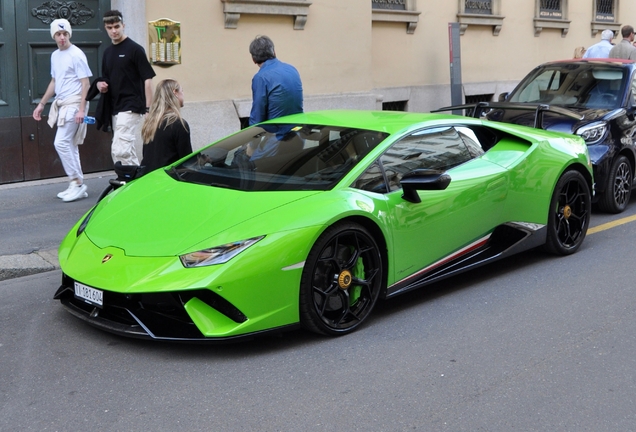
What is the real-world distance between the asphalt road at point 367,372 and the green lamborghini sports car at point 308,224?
0.21 m

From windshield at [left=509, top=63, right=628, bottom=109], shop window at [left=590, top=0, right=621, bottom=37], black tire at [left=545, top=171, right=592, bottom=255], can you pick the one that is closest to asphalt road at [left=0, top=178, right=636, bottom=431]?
black tire at [left=545, top=171, right=592, bottom=255]

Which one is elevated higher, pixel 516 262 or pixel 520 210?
pixel 520 210

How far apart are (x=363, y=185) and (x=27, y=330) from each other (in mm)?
2279

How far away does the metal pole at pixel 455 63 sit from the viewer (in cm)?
1560

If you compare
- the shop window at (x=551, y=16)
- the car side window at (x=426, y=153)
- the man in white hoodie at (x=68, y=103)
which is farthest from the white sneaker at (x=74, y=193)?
the shop window at (x=551, y=16)

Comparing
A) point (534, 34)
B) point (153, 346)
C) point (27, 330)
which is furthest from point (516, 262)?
point (534, 34)

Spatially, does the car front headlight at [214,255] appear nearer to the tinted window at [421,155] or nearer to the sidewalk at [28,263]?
the tinted window at [421,155]

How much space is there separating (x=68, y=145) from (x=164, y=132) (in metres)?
2.69

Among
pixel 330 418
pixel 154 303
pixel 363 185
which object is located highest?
pixel 363 185

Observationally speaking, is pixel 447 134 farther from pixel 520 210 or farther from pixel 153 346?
pixel 153 346

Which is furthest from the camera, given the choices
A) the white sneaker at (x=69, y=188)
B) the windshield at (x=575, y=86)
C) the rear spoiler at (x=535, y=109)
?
the windshield at (x=575, y=86)

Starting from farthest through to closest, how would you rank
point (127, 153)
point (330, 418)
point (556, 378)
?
point (127, 153) < point (556, 378) < point (330, 418)

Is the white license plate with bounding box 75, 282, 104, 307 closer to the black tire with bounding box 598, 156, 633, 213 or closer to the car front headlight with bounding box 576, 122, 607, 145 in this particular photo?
the car front headlight with bounding box 576, 122, 607, 145

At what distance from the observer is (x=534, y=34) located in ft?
62.1
